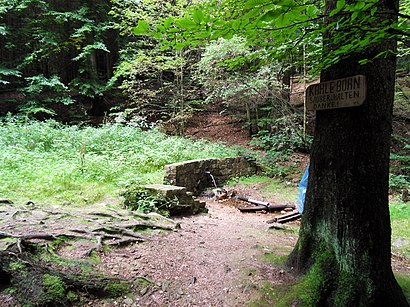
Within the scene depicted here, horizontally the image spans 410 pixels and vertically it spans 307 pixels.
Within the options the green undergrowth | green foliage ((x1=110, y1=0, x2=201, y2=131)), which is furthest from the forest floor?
green foliage ((x1=110, y1=0, x2=201, y2=131))

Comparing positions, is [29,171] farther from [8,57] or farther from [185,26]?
[8,57]

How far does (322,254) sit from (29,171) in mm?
6107

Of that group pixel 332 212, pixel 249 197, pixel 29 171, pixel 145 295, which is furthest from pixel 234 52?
pixel 145 295

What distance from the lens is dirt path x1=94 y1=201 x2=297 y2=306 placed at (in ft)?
8.16

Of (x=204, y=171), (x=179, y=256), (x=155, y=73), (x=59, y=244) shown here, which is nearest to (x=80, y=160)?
(x=204, y=171)

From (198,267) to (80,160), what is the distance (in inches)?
202

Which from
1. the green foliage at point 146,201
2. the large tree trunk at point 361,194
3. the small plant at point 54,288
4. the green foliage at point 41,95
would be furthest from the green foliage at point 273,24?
the green foliage at point 41,95

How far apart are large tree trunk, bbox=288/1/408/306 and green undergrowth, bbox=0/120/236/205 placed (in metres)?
4.30

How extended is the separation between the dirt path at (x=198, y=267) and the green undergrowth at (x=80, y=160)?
234 centimetres

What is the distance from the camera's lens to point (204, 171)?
344 inches

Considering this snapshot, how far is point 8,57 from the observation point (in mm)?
16891

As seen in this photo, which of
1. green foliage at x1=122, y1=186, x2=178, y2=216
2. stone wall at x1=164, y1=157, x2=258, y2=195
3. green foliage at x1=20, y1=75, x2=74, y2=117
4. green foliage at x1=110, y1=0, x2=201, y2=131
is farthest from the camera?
green foliage at x1=20, y1=75, x2=74, y2=117

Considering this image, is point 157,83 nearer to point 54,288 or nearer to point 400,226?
point 400,226

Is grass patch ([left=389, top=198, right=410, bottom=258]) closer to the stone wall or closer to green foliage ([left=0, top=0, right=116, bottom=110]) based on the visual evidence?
the stone wall
